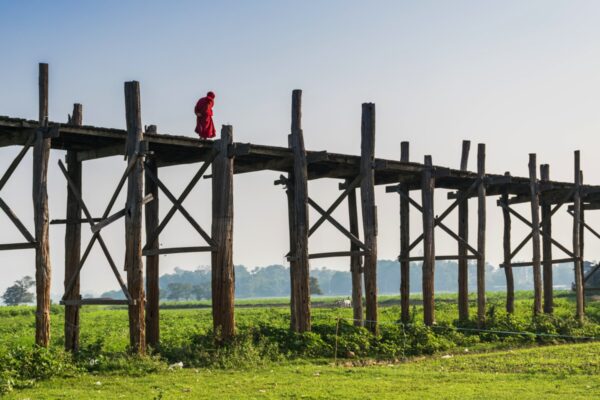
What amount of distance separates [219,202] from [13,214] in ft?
14.4

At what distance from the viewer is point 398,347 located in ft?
66.8

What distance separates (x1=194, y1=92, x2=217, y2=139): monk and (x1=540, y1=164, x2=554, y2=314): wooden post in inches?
543

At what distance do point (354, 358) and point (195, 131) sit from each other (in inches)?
228

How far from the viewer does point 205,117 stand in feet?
62.7

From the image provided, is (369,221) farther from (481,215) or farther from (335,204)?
(481,215)

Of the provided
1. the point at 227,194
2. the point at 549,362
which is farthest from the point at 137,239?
the point at 549,362

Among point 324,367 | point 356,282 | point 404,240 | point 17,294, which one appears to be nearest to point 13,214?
point 324,367

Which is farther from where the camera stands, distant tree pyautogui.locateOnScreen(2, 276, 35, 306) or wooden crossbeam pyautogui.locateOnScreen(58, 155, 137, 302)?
distant tree pyautogui.locateOnScreen(2, 276, 35, 306)

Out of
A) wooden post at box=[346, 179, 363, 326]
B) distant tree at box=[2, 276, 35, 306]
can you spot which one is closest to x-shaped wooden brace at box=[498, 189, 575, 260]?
wooden post at box=[346, 179, 363, 326]

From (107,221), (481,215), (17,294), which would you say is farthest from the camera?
(17,294)

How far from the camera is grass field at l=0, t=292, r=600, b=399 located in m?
13.5

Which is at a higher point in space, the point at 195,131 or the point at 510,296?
the point at 195,131

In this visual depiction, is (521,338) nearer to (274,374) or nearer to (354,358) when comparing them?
(354,358)

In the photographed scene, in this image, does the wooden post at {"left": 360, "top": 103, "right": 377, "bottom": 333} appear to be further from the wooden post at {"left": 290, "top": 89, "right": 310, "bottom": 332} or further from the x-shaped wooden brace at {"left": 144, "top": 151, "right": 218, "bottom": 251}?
the x-shaped wooden brace at {"left": 144, "top": 151, "right": 218, "bottom": 251}
